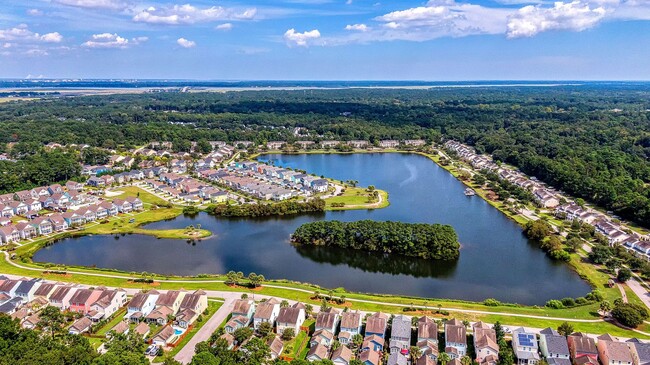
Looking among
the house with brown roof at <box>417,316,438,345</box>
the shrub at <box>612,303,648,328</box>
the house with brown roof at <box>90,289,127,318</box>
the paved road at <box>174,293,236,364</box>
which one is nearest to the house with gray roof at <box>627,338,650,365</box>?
the shrub at <box>612,303,648,328</box>

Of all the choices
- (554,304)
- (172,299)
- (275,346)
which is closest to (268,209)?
(172,299)

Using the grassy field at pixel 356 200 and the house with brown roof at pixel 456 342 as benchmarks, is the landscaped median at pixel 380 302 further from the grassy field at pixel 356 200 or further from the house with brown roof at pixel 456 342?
the grassy field at pixel 356 200

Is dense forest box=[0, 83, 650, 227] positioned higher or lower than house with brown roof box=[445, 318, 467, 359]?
higher

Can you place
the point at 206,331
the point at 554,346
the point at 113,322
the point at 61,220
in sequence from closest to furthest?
the point at 554,346, the point at 206,331, the point at 113,322, the point at 61,220

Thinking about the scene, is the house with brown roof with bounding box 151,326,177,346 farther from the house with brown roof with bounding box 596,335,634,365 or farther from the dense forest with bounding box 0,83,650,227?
the dense forest with bounding box 0,83,650,227

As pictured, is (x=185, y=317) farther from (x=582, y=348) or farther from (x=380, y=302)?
(x=582, y=348)

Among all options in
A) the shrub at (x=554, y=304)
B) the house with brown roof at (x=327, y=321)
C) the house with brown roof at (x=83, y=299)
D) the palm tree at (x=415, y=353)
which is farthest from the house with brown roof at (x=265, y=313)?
the shrub at (x=554, y=304)
